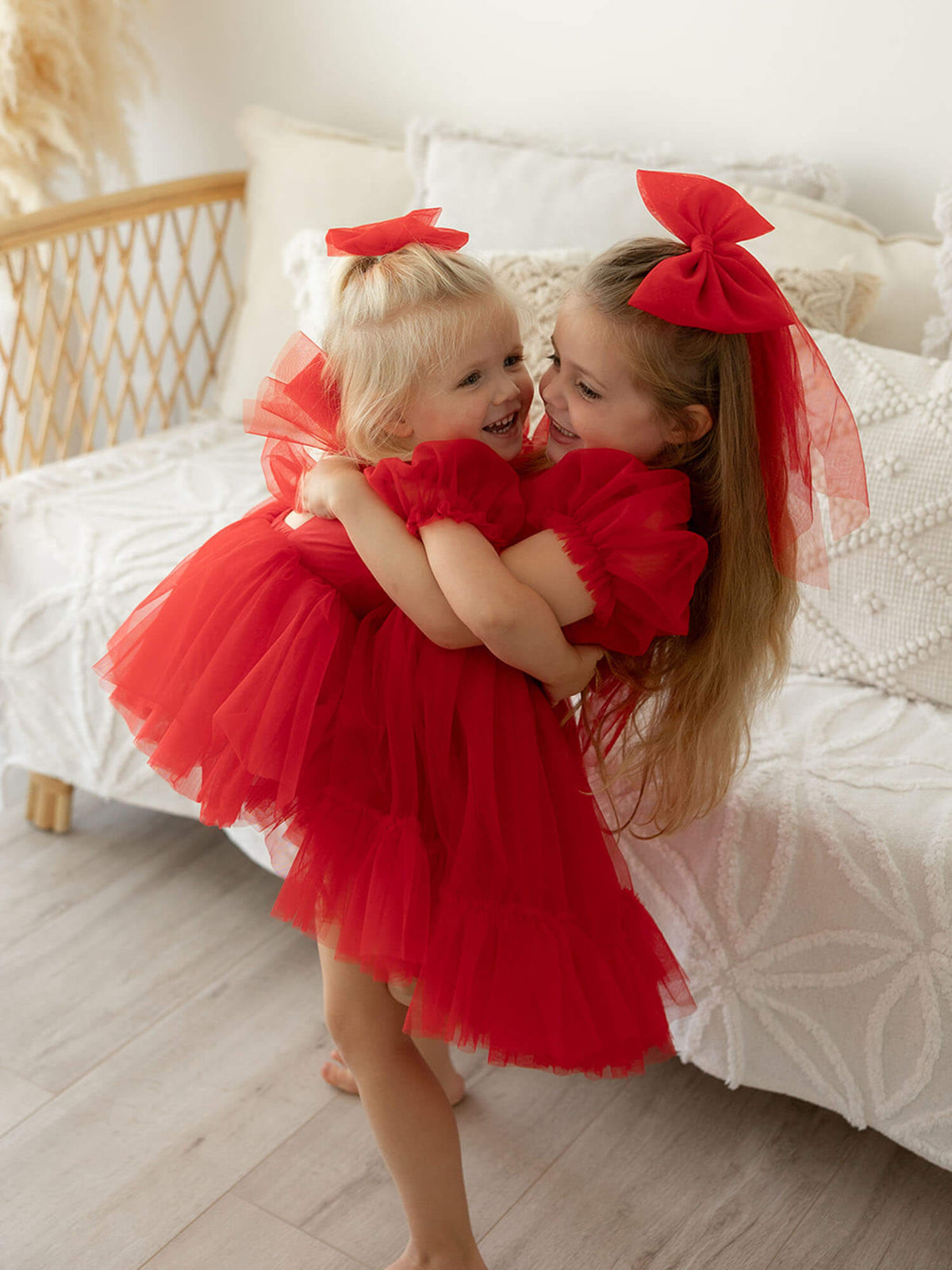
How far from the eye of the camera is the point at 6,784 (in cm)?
186

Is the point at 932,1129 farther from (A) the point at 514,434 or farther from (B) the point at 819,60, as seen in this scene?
(B) the point at 819,60

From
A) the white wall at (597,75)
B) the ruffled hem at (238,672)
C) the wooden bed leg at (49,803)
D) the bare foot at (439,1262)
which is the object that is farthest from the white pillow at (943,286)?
the wooden bed leg at (49,803)

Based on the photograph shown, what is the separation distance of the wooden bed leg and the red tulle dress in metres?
0.79

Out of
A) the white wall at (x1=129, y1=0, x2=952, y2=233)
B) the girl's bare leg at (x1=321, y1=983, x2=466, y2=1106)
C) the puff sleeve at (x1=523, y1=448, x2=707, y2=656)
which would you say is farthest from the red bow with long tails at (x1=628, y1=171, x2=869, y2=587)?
the white wall at (x1=129, y1=0, x2=952, y2=233)

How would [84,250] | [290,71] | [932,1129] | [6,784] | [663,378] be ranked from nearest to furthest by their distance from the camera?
[663,378]
[932,1129]
[6,784]
[290,71]
[84,250]

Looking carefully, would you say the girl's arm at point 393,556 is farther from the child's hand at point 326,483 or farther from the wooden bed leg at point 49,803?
the wooden bed leg at point 49,803

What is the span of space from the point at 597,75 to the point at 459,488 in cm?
120

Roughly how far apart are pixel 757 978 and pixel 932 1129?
0.69ft

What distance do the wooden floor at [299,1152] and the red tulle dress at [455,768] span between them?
0.95 feet

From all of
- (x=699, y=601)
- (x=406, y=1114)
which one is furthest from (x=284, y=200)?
(x=406, y=1114)

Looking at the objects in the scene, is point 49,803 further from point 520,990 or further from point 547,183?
point 547,183

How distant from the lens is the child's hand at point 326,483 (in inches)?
39.0

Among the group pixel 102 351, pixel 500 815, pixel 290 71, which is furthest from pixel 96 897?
pixel 290 71

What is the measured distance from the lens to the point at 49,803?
176 centimetres
